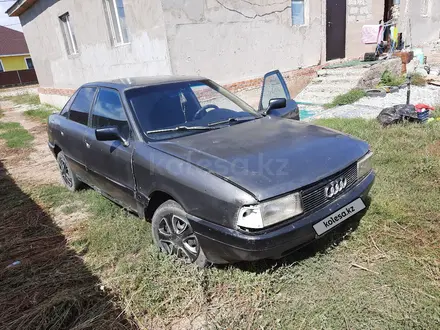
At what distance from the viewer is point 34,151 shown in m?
7.05

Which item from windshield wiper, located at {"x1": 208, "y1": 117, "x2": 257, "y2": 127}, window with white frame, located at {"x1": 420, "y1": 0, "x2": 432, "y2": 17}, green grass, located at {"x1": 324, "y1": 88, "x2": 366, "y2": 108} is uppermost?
window with white frame, located at {"x1": 420, "y1": 0, "x2": 432, "y2": 17}

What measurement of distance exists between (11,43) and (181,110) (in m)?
44.5

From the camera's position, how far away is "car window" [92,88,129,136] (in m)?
2.94

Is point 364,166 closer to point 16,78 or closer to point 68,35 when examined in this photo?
point 68,35

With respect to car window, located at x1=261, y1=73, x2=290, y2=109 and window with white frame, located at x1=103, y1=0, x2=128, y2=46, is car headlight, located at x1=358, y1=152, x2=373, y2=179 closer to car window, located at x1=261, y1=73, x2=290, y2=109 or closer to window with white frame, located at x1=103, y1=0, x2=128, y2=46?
car window, located at x1=261, y1=73, x2=290, y2=109

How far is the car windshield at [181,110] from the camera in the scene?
2.81 m

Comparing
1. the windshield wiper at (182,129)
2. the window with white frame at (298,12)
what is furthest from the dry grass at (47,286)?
the window with white frame at (298,12)

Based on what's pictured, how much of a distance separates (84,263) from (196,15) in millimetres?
5086

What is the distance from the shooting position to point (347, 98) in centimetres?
756

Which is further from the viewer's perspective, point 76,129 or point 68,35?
point 68,35

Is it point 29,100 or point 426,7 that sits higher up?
point 426,7

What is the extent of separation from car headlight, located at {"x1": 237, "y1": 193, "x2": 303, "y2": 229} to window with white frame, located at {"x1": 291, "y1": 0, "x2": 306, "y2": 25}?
767cm

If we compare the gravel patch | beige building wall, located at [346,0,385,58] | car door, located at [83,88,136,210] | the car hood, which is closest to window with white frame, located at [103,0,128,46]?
car door, located at [83,88,136,210]

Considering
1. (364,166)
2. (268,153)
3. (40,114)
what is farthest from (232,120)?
(40,114)
